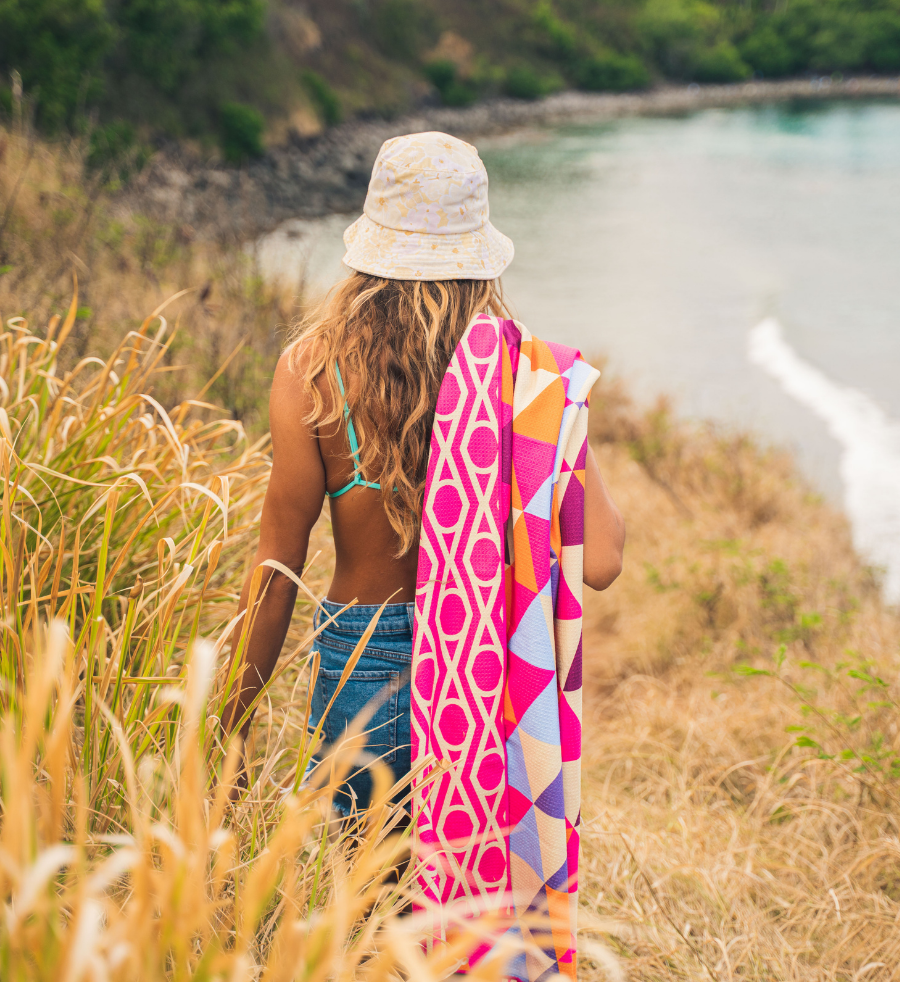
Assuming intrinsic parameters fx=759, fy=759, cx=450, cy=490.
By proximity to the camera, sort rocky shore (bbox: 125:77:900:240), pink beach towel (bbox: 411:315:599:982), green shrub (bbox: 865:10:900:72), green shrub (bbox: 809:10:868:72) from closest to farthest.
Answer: pink beach towel (bbox: 411:315:599:982), rocky shore (bbox: 125:77:900:240), green shrub (bbox: 865:10:900:72), green shrub (bbox: 809:10:868:72)

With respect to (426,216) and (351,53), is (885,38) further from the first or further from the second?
(426,216)

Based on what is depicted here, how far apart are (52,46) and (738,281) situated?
1806cm

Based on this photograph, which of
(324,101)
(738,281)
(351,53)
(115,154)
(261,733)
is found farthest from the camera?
(351,53)

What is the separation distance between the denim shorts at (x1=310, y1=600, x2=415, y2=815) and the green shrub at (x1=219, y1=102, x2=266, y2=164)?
1133 inches

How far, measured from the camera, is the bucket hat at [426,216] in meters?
1.38

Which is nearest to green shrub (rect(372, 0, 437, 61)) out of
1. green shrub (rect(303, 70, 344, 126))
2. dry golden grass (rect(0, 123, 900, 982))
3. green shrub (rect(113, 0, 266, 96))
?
green shrub (rect(303, 70, 344, 126))

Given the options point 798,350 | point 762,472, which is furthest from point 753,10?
point 762,472

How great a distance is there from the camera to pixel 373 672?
1519 mm

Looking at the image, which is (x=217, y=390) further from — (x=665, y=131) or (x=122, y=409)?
(x=665, y=131)

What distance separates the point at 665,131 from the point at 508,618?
48.8 m

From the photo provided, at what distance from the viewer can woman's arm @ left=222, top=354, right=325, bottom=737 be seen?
1404 mm

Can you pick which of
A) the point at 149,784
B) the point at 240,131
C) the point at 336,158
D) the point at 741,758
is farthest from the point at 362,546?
the point at 336,158

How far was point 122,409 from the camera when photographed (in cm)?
196

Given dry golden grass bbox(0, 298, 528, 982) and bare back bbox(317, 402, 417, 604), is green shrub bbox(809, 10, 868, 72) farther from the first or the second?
bare back bbox(317, 402, 417, 604)
